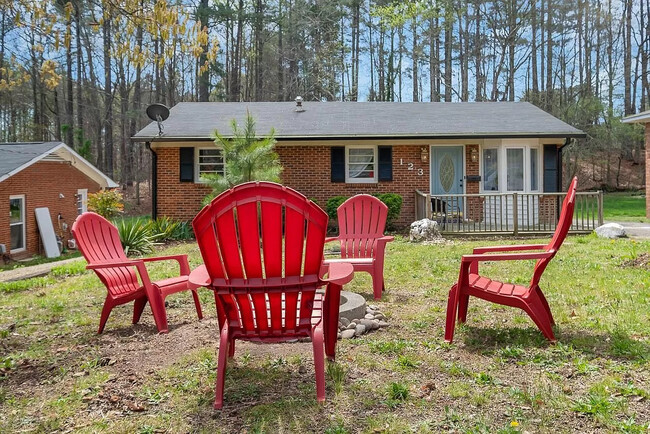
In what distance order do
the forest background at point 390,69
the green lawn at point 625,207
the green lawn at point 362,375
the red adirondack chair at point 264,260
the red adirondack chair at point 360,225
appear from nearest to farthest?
the green lawn at point 362,375 < the red adirondack chair at point 264,260 < the red adirondack chair at point 360,225 < the green lawn at point 625,207 < the forest background at point 390,69

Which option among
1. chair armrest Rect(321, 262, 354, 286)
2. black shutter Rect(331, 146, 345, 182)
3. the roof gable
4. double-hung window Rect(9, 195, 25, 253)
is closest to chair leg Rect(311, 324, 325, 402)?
chair armrest Rect(321, 262, 354, 286)

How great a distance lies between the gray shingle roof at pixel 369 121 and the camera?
43.2 ft

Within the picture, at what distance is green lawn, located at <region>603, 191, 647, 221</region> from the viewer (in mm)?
15828

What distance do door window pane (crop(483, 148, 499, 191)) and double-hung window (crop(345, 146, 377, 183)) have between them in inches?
122

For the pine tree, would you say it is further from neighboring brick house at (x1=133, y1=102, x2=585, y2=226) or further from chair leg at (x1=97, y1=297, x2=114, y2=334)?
chair leg at (x1=97, y1=297, x2=114, y2=334)

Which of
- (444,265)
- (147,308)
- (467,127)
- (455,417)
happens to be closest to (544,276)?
(444,265)

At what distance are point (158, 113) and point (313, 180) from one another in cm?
455

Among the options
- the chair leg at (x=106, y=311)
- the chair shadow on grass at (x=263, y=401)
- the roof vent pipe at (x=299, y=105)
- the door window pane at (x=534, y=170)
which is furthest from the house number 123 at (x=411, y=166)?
the chair shadow on grass at (x=263, y=401)

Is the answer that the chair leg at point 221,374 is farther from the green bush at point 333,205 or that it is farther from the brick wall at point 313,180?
the brick wall at point 313,180

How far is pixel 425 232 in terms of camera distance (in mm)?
10789

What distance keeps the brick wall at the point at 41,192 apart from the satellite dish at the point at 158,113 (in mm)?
5183

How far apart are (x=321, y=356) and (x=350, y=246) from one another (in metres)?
3.53

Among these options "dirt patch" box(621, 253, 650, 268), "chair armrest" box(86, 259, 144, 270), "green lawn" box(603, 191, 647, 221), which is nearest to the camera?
"chair armrest" box(86, 259, 144, 270)

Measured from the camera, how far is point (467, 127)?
44.6 feet
